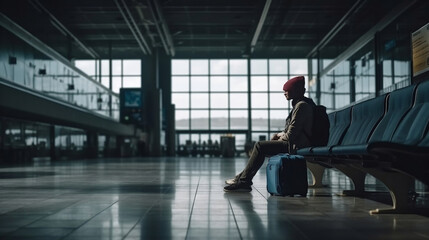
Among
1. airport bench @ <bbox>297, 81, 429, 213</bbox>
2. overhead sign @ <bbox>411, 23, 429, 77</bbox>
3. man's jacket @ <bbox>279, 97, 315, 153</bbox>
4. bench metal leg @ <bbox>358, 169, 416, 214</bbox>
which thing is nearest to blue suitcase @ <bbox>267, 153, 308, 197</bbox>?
airport bench @ <bbox>297, 81, 429, 213</bbox>

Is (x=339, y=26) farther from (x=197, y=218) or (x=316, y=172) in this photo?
(x=197, y=218)

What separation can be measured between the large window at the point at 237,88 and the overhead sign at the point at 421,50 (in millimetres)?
35922

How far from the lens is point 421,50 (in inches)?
297

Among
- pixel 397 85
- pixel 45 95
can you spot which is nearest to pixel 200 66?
pixel 45 95

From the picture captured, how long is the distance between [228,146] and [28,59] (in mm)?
22367

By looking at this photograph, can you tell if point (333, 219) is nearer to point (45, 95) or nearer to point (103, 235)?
point (103, 235)

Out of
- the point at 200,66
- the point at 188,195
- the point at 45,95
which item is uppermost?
the point at 200,66

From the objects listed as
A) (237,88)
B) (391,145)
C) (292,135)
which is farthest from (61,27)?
(391,145)

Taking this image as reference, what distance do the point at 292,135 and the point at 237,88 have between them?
124 ft

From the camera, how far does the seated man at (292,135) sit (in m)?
6.50

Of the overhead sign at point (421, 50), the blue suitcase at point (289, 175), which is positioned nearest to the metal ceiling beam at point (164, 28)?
the overhead sign at point (421, 50)

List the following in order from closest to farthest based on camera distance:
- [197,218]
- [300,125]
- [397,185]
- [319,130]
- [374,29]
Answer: [197,218]
[397,185]
[300,125]
[319,130]
[374,29]

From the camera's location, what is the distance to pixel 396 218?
14.2 ft

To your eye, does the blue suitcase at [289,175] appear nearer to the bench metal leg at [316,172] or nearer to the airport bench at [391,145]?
the airport bench at [391,145]
